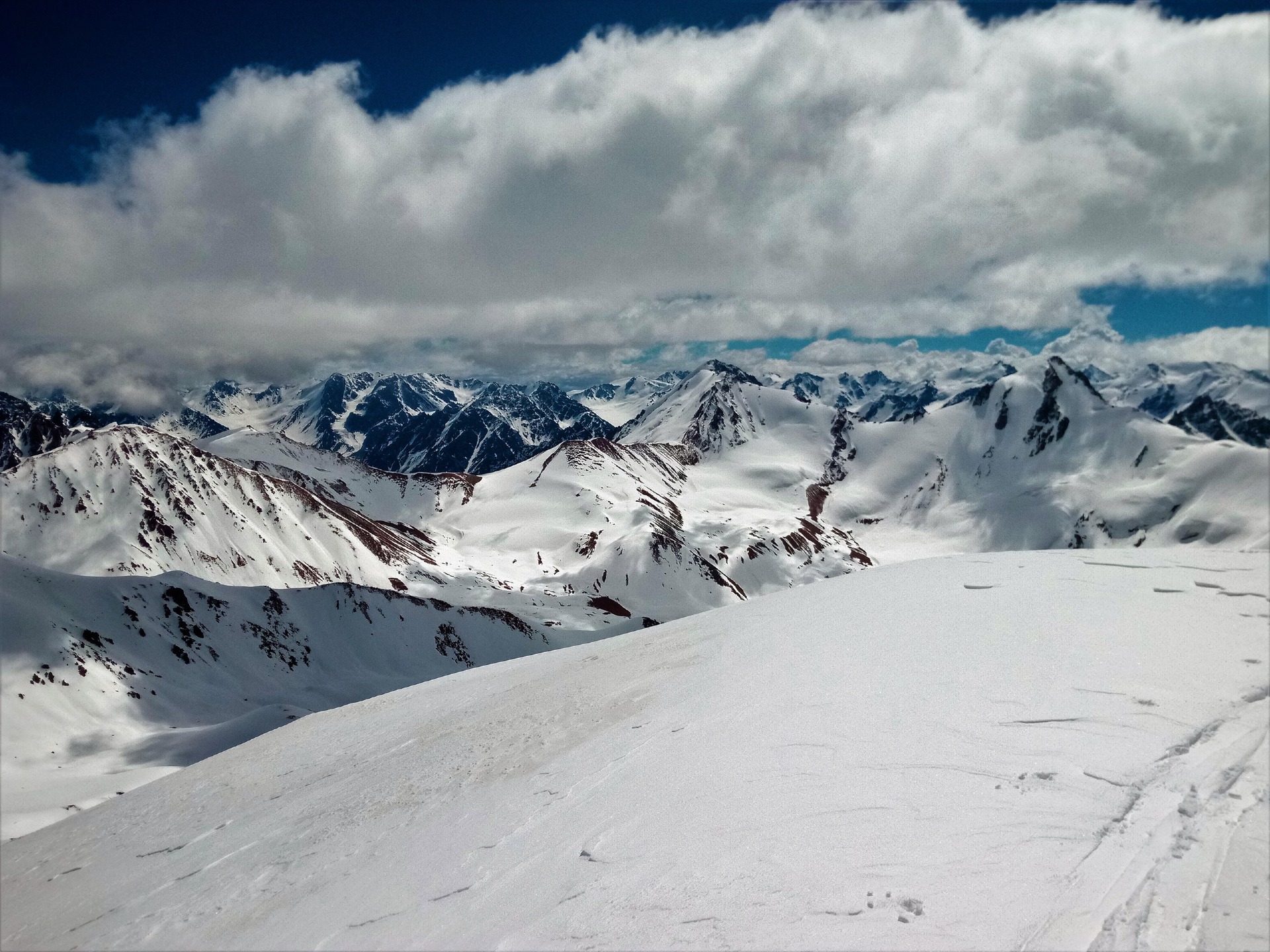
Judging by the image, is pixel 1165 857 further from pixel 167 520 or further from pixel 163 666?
pixel 167 520

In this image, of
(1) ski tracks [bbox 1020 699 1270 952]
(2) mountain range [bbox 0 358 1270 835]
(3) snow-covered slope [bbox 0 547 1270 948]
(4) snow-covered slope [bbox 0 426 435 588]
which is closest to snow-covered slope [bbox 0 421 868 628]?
(4) snow-covered slope [bbox 0 426 435 588]

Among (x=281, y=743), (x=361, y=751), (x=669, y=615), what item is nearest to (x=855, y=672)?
(x=361, y=751)

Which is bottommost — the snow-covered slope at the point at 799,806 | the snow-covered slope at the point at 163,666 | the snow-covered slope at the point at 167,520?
the snow-covered slope at the point at 163,666

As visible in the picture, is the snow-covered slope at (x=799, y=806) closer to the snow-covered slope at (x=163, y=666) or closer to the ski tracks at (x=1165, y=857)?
the ski tracks at (x=1165, y=857)

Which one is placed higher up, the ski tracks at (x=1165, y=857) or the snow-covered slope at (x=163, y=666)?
the ski tracks at (x=1165, y=857)

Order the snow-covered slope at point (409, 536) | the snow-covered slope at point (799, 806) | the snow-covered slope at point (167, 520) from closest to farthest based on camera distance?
the snow-covered slope at point (799, 806), the snow-covered slope at point (167, 520), the snow-covered slope at point (409, 536)

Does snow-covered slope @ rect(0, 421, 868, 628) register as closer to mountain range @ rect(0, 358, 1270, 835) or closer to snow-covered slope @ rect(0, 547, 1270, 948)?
mountain range @ rect(0, 358, 1270, 835)

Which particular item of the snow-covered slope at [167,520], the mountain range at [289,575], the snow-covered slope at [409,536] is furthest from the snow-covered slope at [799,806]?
the snow-covered slope at [167,520]
